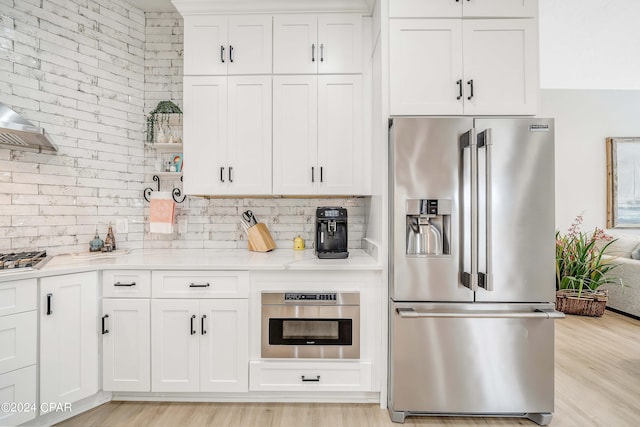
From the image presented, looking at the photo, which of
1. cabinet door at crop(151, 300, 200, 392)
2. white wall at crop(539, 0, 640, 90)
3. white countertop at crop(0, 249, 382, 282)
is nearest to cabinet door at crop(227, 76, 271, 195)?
white countertop at crop(0, 249, 382, 282)

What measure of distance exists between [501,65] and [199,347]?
2.61 meters

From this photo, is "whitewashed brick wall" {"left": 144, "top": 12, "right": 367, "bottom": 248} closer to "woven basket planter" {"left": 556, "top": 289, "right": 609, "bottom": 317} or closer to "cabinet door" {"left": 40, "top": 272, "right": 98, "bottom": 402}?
"cabinet door" {"left": 40, "top": 272, "right": 98, "bottom": 402}

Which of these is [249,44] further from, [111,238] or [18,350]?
[18,350]

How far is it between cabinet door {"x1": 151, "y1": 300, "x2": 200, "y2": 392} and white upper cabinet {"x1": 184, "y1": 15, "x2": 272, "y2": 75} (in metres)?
1.71

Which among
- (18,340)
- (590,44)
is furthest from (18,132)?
(590,44)

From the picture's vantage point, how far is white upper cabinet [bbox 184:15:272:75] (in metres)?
2.37

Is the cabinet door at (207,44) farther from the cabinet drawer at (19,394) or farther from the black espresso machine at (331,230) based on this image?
the cabinet drawer at (19,394)

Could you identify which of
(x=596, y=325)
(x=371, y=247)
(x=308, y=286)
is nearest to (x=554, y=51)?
(x=596, y=325)

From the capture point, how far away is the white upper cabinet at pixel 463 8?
1.95 m

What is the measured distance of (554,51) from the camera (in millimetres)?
3689

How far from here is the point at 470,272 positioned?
1.82 metres

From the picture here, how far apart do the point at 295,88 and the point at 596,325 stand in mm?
4040

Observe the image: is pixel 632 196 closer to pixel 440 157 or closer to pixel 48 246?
pixel 440 157

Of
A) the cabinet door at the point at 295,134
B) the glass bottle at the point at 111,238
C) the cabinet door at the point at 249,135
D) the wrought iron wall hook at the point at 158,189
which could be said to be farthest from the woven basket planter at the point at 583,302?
the glass bottle at the point at 111,238
